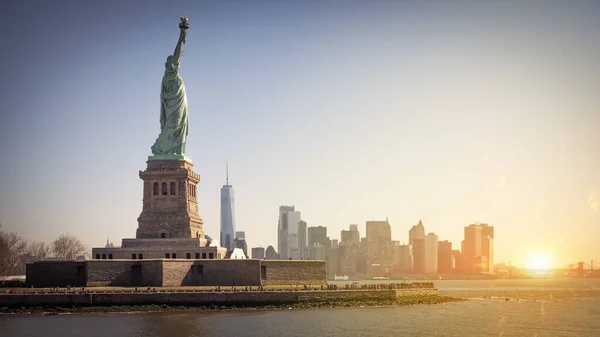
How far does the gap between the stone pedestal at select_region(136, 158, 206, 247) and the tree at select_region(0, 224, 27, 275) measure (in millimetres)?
38852

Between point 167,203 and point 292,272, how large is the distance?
19597 mm

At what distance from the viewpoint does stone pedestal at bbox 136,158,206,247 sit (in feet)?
360

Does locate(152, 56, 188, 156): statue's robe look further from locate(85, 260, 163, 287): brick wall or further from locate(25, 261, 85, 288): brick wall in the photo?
locate(25, 261, 85, 288): brick wall

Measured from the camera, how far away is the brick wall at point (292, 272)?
344 feet

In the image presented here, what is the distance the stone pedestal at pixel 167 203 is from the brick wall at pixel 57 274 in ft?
43.4

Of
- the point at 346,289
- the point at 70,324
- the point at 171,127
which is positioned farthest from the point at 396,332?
the point at 171,127

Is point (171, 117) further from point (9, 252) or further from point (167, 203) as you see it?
point (9, 252)

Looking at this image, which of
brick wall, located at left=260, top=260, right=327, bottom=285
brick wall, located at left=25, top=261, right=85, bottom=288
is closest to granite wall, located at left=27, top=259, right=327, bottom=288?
brick wall, located at left=25, top=261, right=85, bottom=288

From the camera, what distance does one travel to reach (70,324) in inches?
3105

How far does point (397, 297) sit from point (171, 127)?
38628 millimetres

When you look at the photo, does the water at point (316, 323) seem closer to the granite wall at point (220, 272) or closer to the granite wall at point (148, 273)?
the granite wall at point (148, 273)

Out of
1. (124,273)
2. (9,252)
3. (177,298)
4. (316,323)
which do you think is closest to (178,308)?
(177,298)

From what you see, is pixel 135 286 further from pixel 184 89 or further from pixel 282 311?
pixel 184 89

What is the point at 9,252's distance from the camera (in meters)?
141
